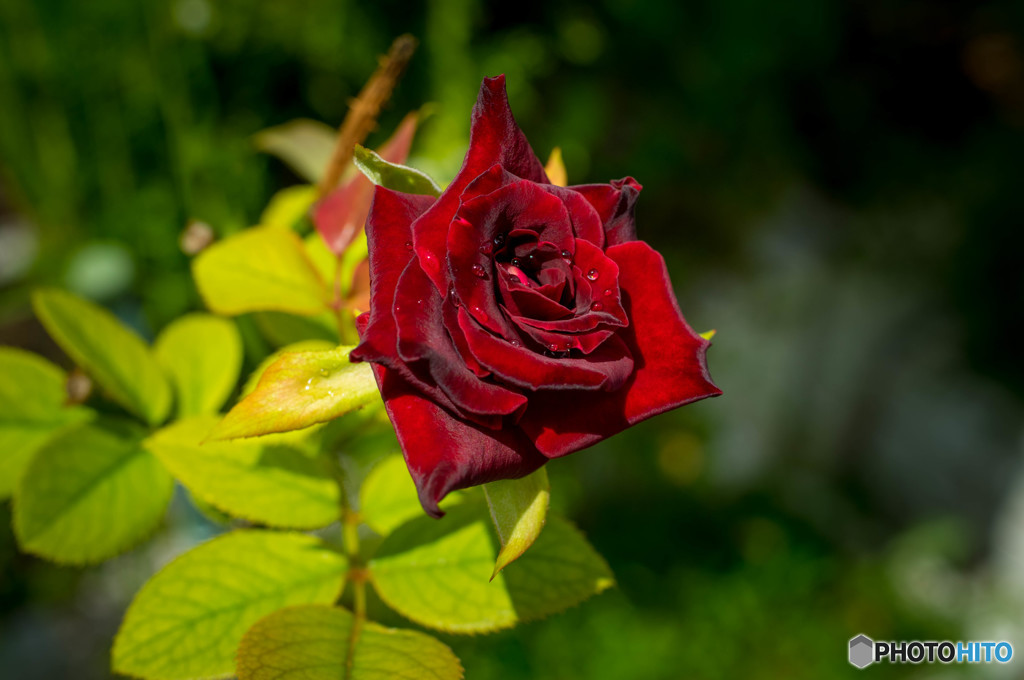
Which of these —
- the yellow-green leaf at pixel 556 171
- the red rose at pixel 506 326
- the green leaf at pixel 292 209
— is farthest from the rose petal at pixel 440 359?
the green leaf at pixel 292 209

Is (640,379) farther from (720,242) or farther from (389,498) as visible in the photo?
(720,242)

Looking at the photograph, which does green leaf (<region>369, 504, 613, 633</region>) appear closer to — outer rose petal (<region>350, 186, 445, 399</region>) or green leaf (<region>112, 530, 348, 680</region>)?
green leaf (<region>112, 530, 348, 680</region>)

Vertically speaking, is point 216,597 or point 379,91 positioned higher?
point 379,91

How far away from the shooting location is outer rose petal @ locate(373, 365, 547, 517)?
0.26 meters

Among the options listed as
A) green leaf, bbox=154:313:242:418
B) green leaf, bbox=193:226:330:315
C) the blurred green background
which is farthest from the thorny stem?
the blurred green background

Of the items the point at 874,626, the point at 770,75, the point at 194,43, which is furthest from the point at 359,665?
the point at 770,75

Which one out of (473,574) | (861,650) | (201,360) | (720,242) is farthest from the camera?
(720,242)

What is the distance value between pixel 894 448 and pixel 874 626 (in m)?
0.60

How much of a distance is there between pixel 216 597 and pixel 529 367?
0.22m

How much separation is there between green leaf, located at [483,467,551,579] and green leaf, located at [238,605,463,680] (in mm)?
72

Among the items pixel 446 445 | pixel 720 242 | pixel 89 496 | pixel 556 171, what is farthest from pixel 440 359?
pixel 720 242

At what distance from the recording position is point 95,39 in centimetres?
138

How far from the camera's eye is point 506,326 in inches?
11.2

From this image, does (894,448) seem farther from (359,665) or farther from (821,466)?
(359,665)
